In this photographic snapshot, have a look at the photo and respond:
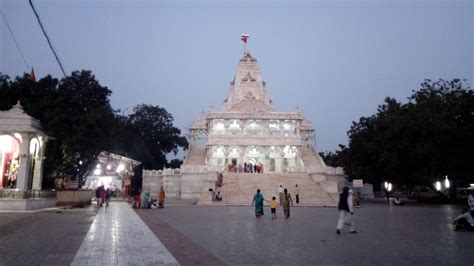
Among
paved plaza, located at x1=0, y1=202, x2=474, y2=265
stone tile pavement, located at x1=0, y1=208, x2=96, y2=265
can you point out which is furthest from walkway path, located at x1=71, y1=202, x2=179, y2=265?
stone tile pavement, located at x1=0, y1=208, x2=96, y2=265

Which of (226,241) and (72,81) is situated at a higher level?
(72,81)

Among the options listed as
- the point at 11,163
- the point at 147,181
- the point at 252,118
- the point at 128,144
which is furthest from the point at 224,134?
the point at 11,163

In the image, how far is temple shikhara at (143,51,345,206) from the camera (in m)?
39.5

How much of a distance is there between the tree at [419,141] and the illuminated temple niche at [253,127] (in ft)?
61.3

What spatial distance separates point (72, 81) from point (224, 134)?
2658 centimetres

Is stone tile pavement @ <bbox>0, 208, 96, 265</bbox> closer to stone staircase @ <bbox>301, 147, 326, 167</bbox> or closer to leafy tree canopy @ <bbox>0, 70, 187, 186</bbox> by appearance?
leafy tree canopy @ <bbox>0, 70, 187, 186</bbox>

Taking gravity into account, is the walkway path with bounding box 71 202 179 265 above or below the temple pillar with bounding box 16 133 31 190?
below

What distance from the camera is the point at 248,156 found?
2234 inches

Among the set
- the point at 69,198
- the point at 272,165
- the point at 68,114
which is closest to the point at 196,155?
the point at 272,165

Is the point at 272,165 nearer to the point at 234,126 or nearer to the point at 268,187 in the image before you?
the point at 234,126

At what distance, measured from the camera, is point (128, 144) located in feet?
214

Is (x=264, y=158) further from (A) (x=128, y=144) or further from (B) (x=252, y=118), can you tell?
(A) (x=128, y=144)

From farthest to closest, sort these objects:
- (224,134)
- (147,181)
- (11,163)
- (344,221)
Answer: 1. (224,134)
2. (147,181)
3. (11,163)
4. (344,221)

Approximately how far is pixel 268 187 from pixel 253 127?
22.4 metres
